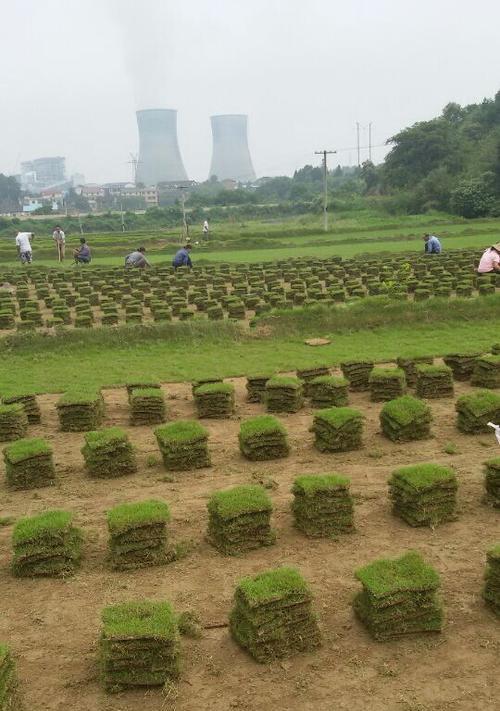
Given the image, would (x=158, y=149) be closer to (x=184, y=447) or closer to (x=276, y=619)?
(x=184, y=447)

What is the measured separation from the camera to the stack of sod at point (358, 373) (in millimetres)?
14500

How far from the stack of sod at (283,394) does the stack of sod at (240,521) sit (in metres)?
4.73

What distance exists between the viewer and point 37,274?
1341 inches

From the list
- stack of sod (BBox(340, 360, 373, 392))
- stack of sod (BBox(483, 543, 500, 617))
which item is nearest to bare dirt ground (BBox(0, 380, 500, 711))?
stack of sod (BBox(483, 543, 500, 617))

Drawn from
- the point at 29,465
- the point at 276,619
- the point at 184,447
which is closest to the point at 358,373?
the point at 184,447

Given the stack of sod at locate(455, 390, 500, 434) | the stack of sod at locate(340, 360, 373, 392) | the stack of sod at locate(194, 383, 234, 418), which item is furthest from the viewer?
the stack of sod at locate(340, 360, 373, 392)

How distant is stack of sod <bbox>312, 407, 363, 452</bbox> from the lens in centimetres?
1102

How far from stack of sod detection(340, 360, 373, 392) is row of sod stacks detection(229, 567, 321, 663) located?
809cm

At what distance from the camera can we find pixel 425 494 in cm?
872

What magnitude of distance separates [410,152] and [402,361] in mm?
66345

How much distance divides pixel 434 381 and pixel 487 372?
1.43 meters

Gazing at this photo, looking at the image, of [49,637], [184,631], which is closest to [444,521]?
[184,631]

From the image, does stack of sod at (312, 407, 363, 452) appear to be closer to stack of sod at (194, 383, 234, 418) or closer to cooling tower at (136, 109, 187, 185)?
stack of sod at (194, 383, 234, 418)

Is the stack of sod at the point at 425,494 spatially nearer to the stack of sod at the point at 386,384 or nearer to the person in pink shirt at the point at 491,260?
the stack of sod at the point at 386,384
